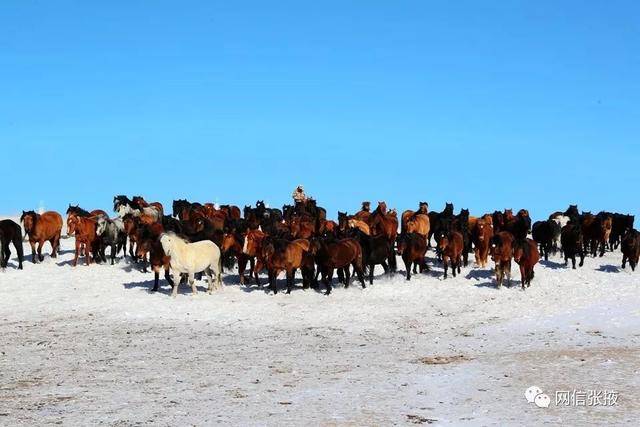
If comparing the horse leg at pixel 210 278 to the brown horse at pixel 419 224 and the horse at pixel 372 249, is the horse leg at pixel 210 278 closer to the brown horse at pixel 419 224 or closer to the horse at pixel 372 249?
the horse at pixel 372 249

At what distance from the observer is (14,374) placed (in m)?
14.2

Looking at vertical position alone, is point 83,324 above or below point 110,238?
below

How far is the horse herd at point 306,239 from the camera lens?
23.2 meters

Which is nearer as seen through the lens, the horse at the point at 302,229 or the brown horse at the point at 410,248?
the brown horse at the point at 410,248

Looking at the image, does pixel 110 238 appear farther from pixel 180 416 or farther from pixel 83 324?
pixel 180 416

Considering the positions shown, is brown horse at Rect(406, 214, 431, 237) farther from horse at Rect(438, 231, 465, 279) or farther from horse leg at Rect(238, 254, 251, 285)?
horse leg at Rect(238, 254, 251, 285)

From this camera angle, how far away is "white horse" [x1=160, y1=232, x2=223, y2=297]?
74.3ft

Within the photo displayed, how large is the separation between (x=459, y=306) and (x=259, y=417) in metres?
11.9

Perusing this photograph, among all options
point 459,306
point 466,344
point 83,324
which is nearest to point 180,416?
point 466,344

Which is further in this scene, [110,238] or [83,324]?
[110,238]

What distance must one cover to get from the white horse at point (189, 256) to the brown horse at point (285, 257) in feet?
4.64

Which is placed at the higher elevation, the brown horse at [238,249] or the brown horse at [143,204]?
the brown horse at [143,204]

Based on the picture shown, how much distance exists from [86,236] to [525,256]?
1333 cm

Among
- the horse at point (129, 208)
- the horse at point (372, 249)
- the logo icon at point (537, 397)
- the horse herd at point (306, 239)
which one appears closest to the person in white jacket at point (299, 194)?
the horse herd at point (306, 239)
